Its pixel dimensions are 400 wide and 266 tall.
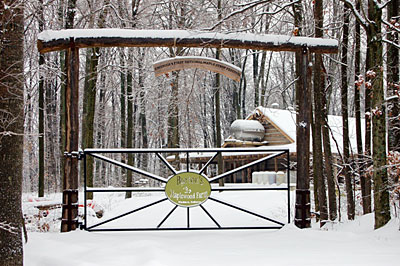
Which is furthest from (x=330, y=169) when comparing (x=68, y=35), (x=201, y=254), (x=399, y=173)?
(x=68, y=35)

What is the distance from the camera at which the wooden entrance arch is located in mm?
6668

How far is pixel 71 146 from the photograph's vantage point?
6.72 metres

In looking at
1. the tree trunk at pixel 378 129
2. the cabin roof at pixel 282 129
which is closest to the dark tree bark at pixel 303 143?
the tree trunk at pixel 378 129

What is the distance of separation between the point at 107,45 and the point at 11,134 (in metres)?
2.84

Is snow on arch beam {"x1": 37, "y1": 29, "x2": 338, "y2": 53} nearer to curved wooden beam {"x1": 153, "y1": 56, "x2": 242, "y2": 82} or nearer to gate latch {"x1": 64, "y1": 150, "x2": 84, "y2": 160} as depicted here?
curved wooden beam {"x1": 153, "y1": 56, "x2": 242, "y2": 82}

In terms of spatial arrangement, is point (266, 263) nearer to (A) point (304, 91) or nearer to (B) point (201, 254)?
(B) point (201, 254)

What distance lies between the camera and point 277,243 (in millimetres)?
5758

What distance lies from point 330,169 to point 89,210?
19.7 ft

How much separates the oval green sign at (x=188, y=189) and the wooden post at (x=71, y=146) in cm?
146

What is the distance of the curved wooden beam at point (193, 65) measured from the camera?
7.39 meters

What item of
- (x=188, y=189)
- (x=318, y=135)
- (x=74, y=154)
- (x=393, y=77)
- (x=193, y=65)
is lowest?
(x=188, y=189)

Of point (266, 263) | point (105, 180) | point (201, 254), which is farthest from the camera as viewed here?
point (105, 180)

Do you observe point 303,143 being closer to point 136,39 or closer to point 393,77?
point 393,77

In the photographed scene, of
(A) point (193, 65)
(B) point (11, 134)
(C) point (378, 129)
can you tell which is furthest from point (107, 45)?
(C) point (378, 129)
